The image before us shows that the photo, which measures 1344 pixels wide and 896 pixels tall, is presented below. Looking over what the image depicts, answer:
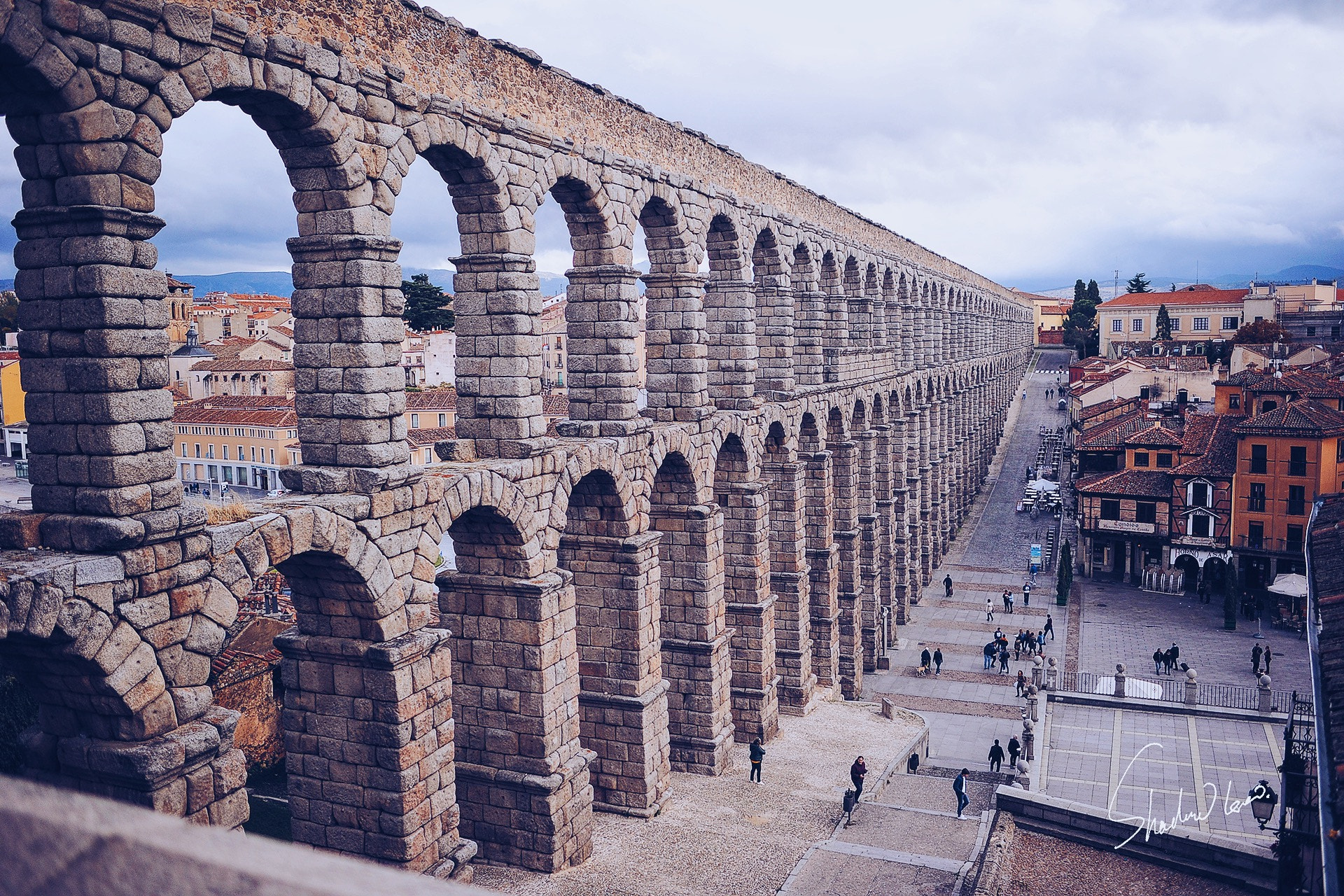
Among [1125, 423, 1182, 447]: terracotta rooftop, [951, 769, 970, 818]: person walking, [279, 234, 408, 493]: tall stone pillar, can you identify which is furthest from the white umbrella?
[279, 234, 408, 493]: tall stone pillar

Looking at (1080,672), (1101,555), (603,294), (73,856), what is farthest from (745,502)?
(1101,555)

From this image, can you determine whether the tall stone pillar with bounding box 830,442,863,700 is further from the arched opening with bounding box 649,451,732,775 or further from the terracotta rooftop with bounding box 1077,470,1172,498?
the terracotta rooftop with bounding box 1077,470,1172,498

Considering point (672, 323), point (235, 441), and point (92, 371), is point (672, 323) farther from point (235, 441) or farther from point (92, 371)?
point (235, 441)

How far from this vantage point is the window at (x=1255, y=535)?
158 ft

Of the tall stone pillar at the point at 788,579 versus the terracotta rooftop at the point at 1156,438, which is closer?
the tall stone pillar at the point at 788,579

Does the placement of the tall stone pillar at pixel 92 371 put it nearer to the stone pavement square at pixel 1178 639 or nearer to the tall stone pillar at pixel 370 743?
the tall stone pillar at pixel 370 743

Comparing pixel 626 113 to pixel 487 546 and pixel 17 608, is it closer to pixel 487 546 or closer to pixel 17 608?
pixel 487 546

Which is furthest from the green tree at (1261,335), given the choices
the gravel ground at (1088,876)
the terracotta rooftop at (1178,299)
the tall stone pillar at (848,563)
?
the gravel ground at (1088,876)

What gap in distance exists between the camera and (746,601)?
29156mm

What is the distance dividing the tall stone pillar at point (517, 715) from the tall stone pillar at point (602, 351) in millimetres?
3998

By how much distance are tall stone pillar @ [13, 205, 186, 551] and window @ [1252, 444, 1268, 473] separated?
4779cm

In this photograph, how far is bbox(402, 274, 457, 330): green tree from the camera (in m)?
74.2

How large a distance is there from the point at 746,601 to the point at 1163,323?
88.1m

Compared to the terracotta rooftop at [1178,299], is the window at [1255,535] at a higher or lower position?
lower
